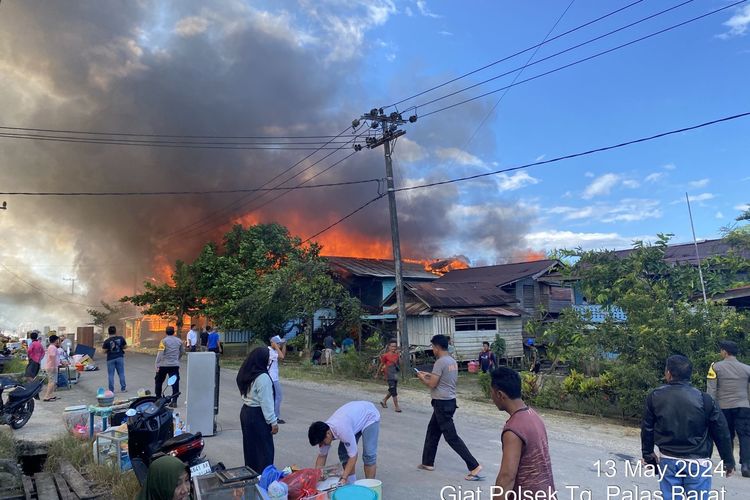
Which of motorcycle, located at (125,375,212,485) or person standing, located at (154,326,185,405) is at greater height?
person standing, located at (154,326,185,405)

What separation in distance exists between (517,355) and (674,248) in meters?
8.46

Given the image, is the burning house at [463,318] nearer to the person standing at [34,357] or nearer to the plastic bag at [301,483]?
the person standing at [34,357]

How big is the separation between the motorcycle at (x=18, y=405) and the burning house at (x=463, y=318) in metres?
15.2

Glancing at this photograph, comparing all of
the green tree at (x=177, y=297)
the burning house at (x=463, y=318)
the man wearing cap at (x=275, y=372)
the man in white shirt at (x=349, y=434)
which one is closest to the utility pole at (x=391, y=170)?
the burning house at (x=463, y=318)

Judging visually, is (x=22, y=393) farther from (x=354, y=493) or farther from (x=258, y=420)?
(x=354, y=493)

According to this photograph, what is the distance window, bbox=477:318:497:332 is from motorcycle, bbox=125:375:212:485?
1789cm

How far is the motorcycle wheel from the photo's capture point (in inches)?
332

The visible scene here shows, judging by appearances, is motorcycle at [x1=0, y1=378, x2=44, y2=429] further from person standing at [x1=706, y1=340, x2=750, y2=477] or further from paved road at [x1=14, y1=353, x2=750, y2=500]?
person standing at [x1=706, y1=340, x2=750, y2=477]

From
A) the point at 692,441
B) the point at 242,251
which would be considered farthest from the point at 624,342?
the point at 242,251

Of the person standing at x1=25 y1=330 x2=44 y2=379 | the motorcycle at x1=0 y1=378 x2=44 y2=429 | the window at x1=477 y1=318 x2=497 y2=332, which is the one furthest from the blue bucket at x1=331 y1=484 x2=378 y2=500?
the window at x1=477 y1=318 x2=497 y2=332

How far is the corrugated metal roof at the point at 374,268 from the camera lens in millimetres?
29359

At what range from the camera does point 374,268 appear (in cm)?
3136

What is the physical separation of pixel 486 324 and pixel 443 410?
16.8 metres

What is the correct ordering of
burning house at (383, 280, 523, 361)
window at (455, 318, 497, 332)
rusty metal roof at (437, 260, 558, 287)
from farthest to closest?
rusty metal roof at (437, 260, 558, 287)
window at (455, 318, 497, 332)
burning house at (383, 280, 523, 361)
